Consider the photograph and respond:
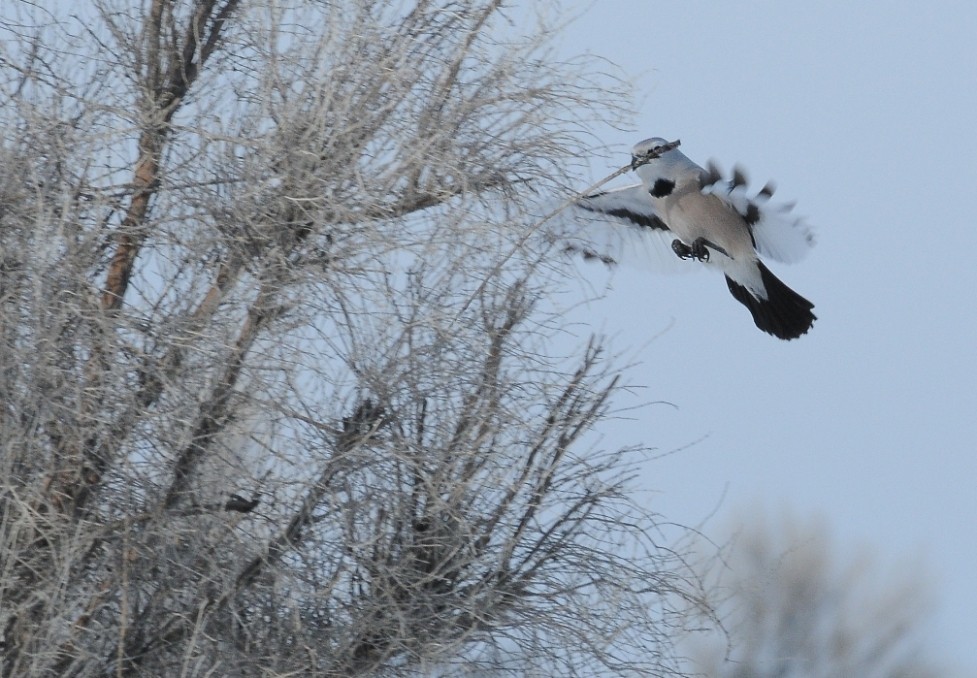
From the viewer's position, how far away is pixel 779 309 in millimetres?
7418

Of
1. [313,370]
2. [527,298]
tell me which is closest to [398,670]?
[313,370]

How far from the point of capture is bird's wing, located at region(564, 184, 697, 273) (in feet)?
23.1

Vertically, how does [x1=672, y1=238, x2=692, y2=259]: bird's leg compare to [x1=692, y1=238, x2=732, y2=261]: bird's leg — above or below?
above

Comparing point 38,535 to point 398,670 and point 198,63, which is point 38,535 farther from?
point 198,63

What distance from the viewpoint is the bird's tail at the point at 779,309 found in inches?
290

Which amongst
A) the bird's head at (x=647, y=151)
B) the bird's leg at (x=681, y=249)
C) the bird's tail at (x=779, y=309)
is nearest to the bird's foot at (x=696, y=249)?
the bird's leg at (x=681, y=249)

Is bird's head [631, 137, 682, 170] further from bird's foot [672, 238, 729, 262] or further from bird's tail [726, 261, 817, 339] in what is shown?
bird's tail [726, 261, 817, 339]

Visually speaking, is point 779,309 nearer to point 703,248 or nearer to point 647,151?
point 703,248

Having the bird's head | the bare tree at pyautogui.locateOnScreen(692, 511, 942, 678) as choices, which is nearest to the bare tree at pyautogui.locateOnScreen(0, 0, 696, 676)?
the bird's head

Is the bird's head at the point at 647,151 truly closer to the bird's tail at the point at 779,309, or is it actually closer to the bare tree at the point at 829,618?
the bird's tail at the point at 779,309

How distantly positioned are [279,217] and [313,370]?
0.63m

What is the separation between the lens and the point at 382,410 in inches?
211

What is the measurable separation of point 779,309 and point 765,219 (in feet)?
3.51

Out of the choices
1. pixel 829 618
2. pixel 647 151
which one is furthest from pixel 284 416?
pixel 829 618
